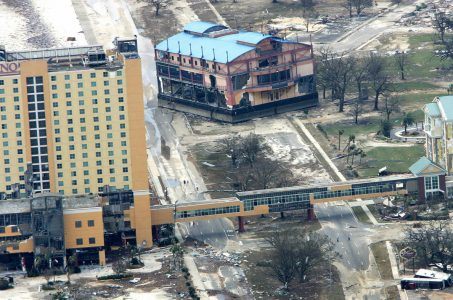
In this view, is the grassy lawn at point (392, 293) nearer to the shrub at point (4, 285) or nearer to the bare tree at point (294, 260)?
the bare tree at point (294, 260)

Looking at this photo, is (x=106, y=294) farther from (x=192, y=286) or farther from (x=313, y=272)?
(x=313, y=272)

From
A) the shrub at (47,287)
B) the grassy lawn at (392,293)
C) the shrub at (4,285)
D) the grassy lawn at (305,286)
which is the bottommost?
the grassy lawn at (392,293)

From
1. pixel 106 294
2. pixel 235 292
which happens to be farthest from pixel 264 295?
pixel 106 294

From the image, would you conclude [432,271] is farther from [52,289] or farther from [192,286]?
[52,289]

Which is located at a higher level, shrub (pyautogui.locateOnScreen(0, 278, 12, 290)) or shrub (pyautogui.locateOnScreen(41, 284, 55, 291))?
shrub (pyautogui.locateOnScreen(0, 278, 12, 290))

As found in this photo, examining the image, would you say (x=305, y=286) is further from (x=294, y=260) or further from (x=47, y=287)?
(x=47, y=287)

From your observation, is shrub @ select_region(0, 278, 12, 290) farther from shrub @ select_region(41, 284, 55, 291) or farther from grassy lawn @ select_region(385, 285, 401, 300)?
grassy lawn @ select_region(385, 285, 401, 300)

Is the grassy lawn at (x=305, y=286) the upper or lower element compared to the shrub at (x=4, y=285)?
lower

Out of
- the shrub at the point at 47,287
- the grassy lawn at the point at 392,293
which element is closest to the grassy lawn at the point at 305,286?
the grassy lawn at the point at 392,293

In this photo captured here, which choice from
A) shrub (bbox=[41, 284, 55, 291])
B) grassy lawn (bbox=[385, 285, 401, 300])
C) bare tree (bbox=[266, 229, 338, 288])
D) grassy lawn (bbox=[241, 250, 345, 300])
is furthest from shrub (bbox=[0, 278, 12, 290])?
grassy lawn (bbox=[385, 285, 401, 300])

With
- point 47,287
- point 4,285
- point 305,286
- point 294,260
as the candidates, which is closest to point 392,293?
point 305,286

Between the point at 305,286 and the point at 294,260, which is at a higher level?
the point at 294,260
